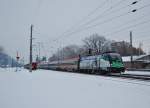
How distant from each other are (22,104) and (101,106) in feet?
9.37

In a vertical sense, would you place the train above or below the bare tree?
below

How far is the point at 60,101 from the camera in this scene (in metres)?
7.86

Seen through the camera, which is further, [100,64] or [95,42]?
[95,42]

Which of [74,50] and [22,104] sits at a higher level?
[74,50]

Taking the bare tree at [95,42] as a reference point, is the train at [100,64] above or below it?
below

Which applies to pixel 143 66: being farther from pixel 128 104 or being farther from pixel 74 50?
pixel 74 50

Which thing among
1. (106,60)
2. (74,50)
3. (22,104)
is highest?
(74,50)

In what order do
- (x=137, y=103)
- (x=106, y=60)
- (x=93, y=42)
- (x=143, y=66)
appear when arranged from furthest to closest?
(x=93, y=42), (x=143, y=66), (x=106, y=60), (x=137, y=103)

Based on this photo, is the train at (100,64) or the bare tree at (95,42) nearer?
the train at (100,64)

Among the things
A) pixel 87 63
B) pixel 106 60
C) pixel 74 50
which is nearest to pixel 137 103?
pixel 106 60

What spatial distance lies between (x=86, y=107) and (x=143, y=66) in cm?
4865

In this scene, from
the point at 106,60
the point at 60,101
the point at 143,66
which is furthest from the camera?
the point at 143,66

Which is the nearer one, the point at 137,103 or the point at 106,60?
the point at 137,103

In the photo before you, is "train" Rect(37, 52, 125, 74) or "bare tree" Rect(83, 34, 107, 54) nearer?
"train" Rect(37, 52, 125, 74)
